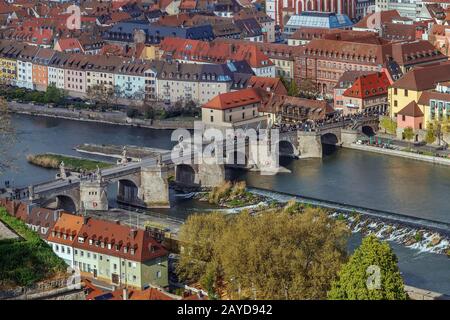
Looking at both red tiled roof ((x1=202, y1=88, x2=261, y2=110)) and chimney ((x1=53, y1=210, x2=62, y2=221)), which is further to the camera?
red tiled roof ((x1=202, y1=88, x2=261, y2=110))

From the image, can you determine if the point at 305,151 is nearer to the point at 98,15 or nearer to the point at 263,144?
the point at 263,144

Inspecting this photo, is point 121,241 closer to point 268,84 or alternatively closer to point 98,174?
point 98,174

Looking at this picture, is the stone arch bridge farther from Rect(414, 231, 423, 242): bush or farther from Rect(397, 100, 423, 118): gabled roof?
Rect(414, 231, 423, 242): bush

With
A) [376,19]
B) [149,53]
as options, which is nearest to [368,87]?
[149,53]

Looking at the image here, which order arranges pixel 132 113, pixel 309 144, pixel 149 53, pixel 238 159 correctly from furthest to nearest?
pixel 149 53 → pixel 132 113 → pixel 309 144 → pixel 238 159

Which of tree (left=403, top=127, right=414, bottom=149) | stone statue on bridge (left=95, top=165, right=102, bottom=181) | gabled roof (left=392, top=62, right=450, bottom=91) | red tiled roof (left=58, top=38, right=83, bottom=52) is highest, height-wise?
red tiled roof (left=58, top=38, right=83, bottom=52)

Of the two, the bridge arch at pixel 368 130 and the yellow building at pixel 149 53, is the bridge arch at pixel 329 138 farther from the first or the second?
the yellow building at pixel 149 53

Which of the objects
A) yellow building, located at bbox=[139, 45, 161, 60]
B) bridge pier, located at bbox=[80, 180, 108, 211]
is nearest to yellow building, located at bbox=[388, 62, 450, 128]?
yellow building, located at bbox=[139, 45, 161, 60]
